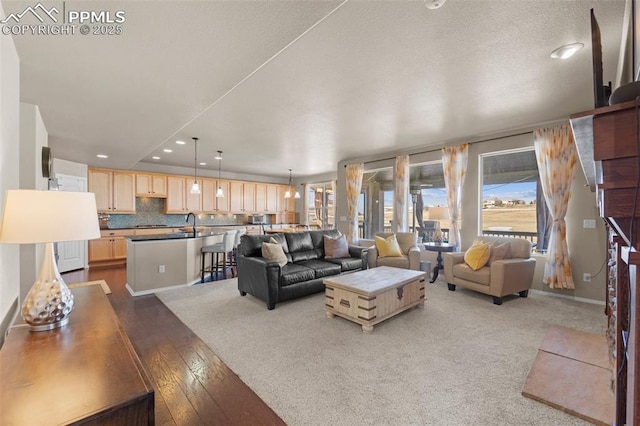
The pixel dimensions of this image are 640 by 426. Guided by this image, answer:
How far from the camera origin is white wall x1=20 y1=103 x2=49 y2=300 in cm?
294

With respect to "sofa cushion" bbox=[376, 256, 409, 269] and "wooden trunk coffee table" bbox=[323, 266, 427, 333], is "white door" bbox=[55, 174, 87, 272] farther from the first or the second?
"sofa cushion" bbox=[376, 256, 409, 269]

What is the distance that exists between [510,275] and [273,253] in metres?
3.28

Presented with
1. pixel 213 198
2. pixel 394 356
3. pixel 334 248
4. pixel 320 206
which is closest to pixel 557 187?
pixel 334 248

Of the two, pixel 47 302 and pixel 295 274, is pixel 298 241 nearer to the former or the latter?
pixel 295 274

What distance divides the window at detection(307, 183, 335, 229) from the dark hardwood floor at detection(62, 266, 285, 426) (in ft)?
20.7

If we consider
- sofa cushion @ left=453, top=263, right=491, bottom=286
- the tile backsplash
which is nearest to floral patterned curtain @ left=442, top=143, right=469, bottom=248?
sofa cushion @ left=453, top=263, right=491, bottom=286

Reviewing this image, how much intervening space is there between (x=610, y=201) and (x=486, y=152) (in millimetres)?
4559

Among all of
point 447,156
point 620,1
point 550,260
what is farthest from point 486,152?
point 620,1

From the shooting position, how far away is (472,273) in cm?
396

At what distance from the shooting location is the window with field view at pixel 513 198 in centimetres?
437

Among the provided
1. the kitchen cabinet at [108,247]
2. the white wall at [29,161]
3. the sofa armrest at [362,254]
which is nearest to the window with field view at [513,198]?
the sofa armrest at [362,254]

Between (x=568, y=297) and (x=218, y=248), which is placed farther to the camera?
(x=218, y=248)

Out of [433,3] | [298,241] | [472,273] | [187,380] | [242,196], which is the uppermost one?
[433,3]

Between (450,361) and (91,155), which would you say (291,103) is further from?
(91,155)
